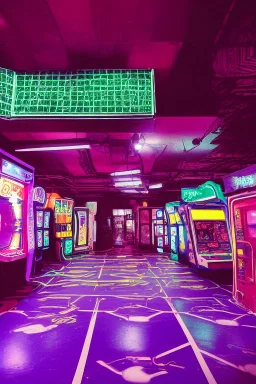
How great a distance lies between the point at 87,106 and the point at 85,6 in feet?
3.32

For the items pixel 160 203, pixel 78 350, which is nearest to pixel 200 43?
pixel 78 350

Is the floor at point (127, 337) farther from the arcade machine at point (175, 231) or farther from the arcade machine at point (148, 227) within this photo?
the arcade machine at point (148, 227)

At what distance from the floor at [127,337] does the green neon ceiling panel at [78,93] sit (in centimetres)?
301

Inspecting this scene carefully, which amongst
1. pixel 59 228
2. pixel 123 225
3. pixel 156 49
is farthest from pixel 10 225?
pixel 123 225

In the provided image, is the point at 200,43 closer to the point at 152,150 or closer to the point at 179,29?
the point at 179,29

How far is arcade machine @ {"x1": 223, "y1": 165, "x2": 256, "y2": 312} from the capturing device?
494 centimetres

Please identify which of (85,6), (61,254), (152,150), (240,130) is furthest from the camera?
(61,254)

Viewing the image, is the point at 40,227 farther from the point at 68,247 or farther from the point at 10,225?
the point at 10,225

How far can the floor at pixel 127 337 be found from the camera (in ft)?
9.29

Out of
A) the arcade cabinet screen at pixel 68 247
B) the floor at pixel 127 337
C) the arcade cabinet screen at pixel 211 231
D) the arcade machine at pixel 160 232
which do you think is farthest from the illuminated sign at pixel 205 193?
the arcade machine at pixel 160 232

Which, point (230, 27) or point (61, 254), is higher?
point (230, 27)

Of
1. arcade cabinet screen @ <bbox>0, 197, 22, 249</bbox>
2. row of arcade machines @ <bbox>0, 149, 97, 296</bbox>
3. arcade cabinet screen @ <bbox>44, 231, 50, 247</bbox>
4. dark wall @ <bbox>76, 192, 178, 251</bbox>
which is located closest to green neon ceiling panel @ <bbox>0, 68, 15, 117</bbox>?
row of arcade machines @ <bbox>0, 149, 97, 296</bbox>

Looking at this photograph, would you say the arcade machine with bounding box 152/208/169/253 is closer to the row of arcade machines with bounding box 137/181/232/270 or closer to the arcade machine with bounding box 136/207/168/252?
the arcade machine with bounding box 136/207/168/252

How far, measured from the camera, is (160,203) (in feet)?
62.7
